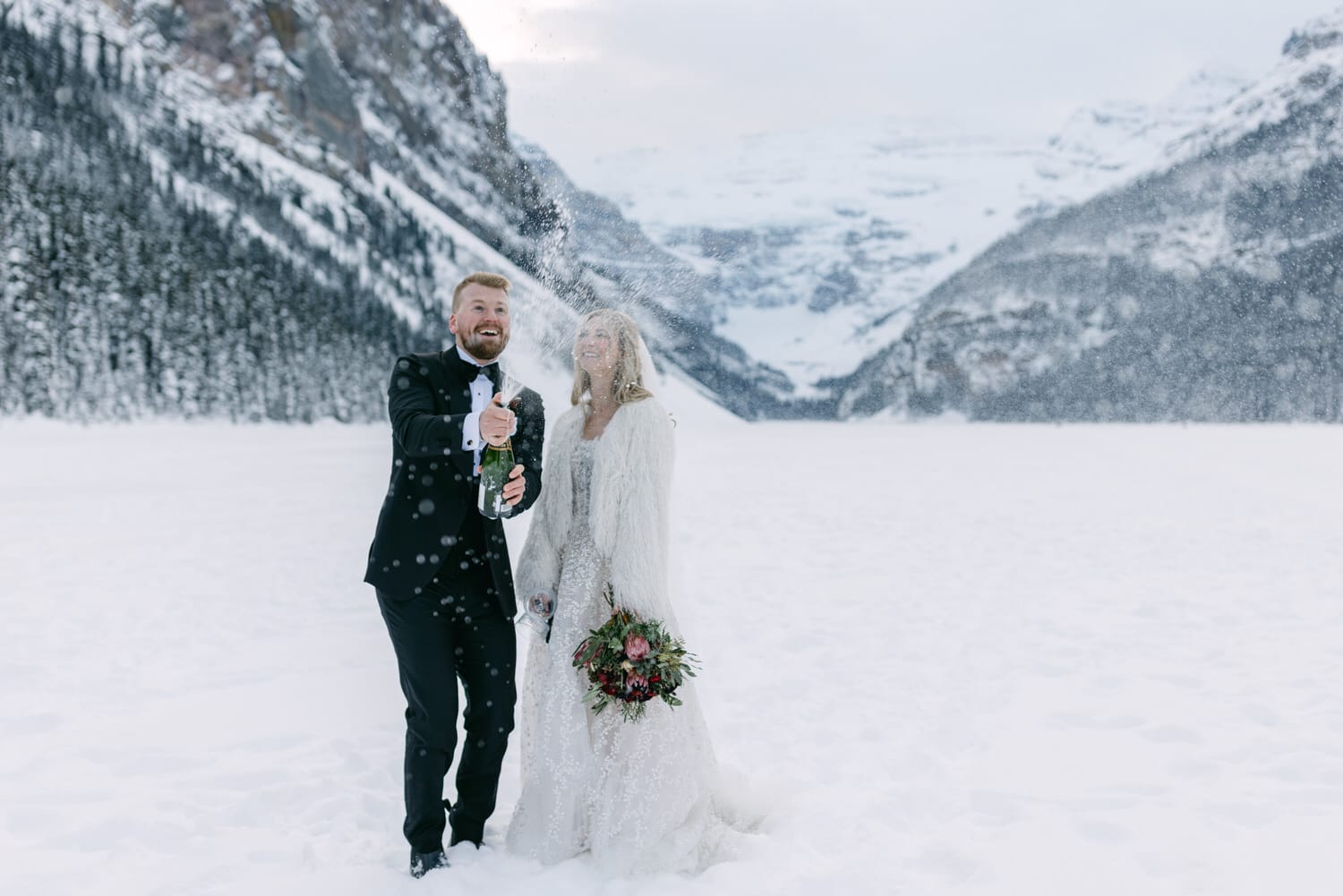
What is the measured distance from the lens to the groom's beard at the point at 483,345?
375 cm

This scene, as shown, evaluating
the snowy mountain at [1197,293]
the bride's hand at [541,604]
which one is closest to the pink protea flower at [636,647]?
the bride's hand at [541,604]

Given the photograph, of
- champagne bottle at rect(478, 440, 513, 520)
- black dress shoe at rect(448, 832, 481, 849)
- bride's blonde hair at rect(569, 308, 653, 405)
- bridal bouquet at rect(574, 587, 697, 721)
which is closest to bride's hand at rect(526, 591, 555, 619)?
bridal bouquet at rect(574, 587, 697, 721)

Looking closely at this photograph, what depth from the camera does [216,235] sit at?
87812mm

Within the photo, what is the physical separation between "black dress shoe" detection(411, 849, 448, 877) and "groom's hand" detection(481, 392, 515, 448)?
1783mm

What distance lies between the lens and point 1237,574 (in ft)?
36.8

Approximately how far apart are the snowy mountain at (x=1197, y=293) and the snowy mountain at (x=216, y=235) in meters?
112

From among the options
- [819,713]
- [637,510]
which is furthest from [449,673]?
[819,713]

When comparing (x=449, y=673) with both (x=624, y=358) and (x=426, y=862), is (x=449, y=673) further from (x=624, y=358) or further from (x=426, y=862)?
(x=624, y=358)

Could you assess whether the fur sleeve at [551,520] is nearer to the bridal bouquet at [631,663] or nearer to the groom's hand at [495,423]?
the bridal bouquet at [631,663]

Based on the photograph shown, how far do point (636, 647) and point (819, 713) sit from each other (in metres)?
2.97

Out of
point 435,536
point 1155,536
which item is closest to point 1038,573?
point 1155,536

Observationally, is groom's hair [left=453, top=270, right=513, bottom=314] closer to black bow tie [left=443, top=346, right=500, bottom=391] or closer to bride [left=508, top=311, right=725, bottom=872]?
black bow tie [left=443, top=346, right=500, bottom=391]

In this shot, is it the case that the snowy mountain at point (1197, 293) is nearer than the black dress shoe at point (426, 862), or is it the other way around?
the black dress shoe at point (426, 862)

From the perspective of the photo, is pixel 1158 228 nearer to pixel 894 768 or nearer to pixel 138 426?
pixel 138 426
